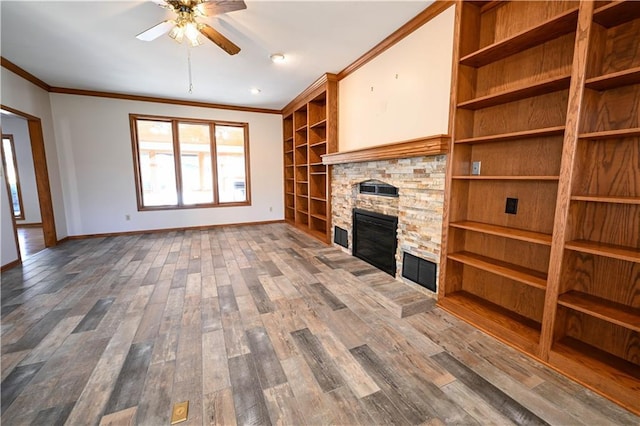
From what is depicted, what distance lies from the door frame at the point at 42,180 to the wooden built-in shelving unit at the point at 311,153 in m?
4.44

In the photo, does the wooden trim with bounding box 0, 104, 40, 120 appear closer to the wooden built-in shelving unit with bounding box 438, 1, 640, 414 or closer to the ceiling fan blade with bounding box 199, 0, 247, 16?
the ceiling fan blade with bounding box 199, 0, 247, 16

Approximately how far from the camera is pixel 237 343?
1.97 metres

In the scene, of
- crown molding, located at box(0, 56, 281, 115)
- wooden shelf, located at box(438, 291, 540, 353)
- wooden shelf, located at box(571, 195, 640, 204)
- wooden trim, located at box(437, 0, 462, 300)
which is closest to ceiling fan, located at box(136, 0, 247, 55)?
wooden trim, located at box(437, 0, 462, 300)

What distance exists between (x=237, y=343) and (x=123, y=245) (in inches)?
157

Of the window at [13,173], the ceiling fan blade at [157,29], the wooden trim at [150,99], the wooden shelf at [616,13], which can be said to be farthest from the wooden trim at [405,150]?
the window at [13,173]

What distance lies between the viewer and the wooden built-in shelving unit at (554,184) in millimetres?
1505

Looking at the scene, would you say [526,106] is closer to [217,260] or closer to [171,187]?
[217,260]

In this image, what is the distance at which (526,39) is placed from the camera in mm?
1815

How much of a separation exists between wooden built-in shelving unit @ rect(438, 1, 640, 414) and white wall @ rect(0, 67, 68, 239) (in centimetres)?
564

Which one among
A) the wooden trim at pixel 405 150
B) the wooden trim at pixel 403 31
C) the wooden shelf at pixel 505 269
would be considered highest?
the wooden trim at pixel 403 31

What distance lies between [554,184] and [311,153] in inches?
156

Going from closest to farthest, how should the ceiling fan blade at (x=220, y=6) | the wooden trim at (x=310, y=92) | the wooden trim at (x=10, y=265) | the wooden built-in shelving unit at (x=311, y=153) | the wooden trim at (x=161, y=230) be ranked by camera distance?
the ceiling fan blade at (x=220, y=6)
the wooden trim at (x=10, y=265)
the wooden trim at (x=310, y=92)
the wooden built-in shelving unit at (x=311, y=153)
the wooden trim at (x=161, y=230)

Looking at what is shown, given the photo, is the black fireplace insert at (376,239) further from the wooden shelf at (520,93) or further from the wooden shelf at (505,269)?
the wooden shelf at (520,93)

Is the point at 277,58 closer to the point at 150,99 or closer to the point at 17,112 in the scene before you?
the point at 150,99
